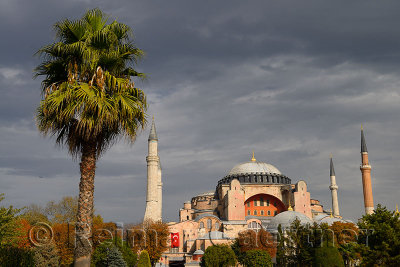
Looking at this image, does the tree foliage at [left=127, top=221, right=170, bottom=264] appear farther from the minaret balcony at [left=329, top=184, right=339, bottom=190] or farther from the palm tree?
the minaret balcony at [left=329, top=184, right=339, bottom=190]

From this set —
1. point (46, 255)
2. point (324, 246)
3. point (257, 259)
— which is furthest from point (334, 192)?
point (46, 255)

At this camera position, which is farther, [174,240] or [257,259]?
[174,240]

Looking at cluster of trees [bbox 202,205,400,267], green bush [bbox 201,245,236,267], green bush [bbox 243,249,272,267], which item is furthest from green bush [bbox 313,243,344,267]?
green bush [bbox 201,245,236,267]

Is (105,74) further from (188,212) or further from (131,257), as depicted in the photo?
(188,212)

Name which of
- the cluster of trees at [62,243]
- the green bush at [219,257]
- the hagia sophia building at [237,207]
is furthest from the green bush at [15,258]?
the hagia sophia building at [237,207]

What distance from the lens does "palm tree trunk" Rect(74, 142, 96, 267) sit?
10.0 meters

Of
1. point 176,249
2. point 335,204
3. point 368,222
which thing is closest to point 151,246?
point 176,249

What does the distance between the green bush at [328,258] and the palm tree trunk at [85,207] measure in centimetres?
1682

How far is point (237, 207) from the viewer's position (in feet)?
192

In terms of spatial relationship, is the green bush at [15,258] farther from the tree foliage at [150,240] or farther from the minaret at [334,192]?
the minaret at [334,192]

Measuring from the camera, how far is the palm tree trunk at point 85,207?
1000cm

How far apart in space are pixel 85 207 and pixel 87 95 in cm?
279

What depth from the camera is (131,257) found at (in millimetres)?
34406

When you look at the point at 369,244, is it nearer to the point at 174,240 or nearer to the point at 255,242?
the point at 255,242
